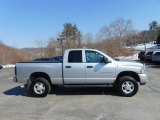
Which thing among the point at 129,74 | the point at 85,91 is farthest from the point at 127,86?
the point at 85,91

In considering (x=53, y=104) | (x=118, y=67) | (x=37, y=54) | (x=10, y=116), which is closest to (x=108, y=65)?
(x=118, y=67)

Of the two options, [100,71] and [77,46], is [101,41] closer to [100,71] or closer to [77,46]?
[77,46]

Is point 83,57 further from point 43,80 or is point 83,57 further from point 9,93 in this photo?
point 9,93

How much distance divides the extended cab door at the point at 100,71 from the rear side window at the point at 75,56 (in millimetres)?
392

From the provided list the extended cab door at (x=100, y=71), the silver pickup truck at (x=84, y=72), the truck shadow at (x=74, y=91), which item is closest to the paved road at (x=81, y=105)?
the truck shadow at (x=74, y=91)

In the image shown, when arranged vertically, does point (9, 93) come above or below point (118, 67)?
→ below

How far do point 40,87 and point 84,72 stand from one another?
1840 mm

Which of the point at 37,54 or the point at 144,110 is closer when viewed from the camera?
the point at 144,110

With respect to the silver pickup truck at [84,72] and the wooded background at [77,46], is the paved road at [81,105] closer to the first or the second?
the silver pickup truck at [84,72]

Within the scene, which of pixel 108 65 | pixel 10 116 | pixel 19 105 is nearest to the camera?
pixel 10 116

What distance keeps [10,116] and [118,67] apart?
4930 millimetres

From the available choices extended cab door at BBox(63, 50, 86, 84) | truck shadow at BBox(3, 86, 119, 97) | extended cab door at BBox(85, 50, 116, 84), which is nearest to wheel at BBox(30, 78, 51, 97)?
truck shadow at BBox(3, 86, 119, 97)

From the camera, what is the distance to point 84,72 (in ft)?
39.9

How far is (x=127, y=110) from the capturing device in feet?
30.9
